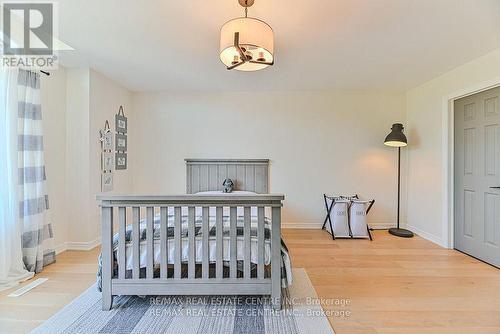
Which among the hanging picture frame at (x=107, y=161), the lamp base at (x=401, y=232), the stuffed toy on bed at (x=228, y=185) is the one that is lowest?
the lamp base at (x=401, y=232)

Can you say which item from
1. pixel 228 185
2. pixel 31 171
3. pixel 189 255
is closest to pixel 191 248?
pixel 189 255

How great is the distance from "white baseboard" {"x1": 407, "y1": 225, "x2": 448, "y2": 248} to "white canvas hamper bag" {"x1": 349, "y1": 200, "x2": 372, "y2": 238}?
83 centimetres

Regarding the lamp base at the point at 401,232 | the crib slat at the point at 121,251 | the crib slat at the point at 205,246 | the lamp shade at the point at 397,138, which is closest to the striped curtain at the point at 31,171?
the crib slat at the point at 121,251

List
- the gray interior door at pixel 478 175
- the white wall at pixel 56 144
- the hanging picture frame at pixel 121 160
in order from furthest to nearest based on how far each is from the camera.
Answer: the hanging picture frame at pixel 121 160, the white wall at pixel 56 144, the gray interior door at pixel 478 175

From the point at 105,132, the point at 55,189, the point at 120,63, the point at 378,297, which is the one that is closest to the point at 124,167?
the point at 105,132

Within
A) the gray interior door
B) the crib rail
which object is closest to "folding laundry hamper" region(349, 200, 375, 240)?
the gray interior door

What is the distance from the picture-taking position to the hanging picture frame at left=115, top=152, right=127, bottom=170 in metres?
3.94

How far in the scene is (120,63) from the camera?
312cm

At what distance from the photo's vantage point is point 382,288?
91.2 inches

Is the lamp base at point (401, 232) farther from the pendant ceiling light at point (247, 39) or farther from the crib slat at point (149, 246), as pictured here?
the crib slat at point (149, 246)

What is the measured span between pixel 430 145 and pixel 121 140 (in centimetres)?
461

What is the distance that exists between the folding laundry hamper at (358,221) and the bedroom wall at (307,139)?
484 millimetres

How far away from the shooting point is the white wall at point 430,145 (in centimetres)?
313

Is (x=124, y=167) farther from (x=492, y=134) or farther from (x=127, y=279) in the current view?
(x=492, y=134)
